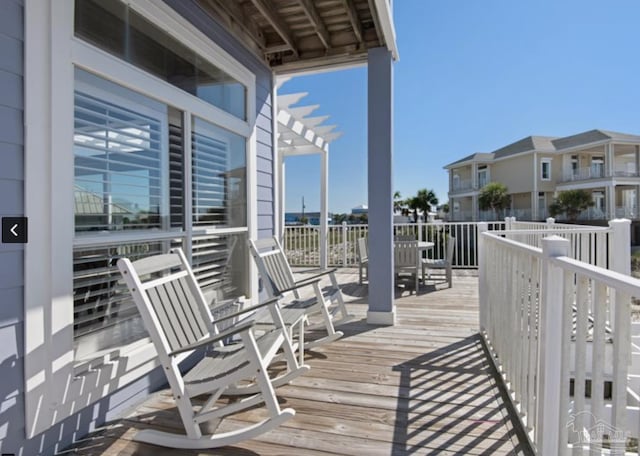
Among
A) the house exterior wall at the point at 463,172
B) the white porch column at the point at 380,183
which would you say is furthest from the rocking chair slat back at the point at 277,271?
the house exterior wall at the point at 463,172

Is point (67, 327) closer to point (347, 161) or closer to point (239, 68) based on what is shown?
point (239, 68)

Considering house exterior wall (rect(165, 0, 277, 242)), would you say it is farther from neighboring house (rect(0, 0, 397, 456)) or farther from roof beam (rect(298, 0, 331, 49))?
roof beam (rect(298, 0, 331, 49))

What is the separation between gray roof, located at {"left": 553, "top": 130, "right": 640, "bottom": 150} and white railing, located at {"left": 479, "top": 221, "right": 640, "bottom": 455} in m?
21.6

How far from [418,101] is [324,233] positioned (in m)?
20.9

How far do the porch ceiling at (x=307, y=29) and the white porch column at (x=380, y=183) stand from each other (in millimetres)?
233

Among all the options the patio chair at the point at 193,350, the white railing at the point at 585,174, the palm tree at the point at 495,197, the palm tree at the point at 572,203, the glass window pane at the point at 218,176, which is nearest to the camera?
the patio chair at the point at 193,350

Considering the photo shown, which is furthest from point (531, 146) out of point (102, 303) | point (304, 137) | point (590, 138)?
point (102, 303)

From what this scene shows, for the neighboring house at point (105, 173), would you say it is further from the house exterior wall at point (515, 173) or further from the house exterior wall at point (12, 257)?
the house exterior wall at point (515, 173)

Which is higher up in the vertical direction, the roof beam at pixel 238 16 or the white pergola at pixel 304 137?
the roof beam at pixel 238 16

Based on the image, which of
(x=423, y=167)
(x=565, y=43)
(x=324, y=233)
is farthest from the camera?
(x=423, y=167)

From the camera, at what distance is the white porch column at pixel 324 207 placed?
25.1 feet

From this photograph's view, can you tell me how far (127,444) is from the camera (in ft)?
5.97

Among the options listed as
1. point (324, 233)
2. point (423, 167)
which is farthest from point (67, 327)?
point (423, 167)

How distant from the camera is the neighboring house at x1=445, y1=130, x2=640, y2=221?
19.1 metres
